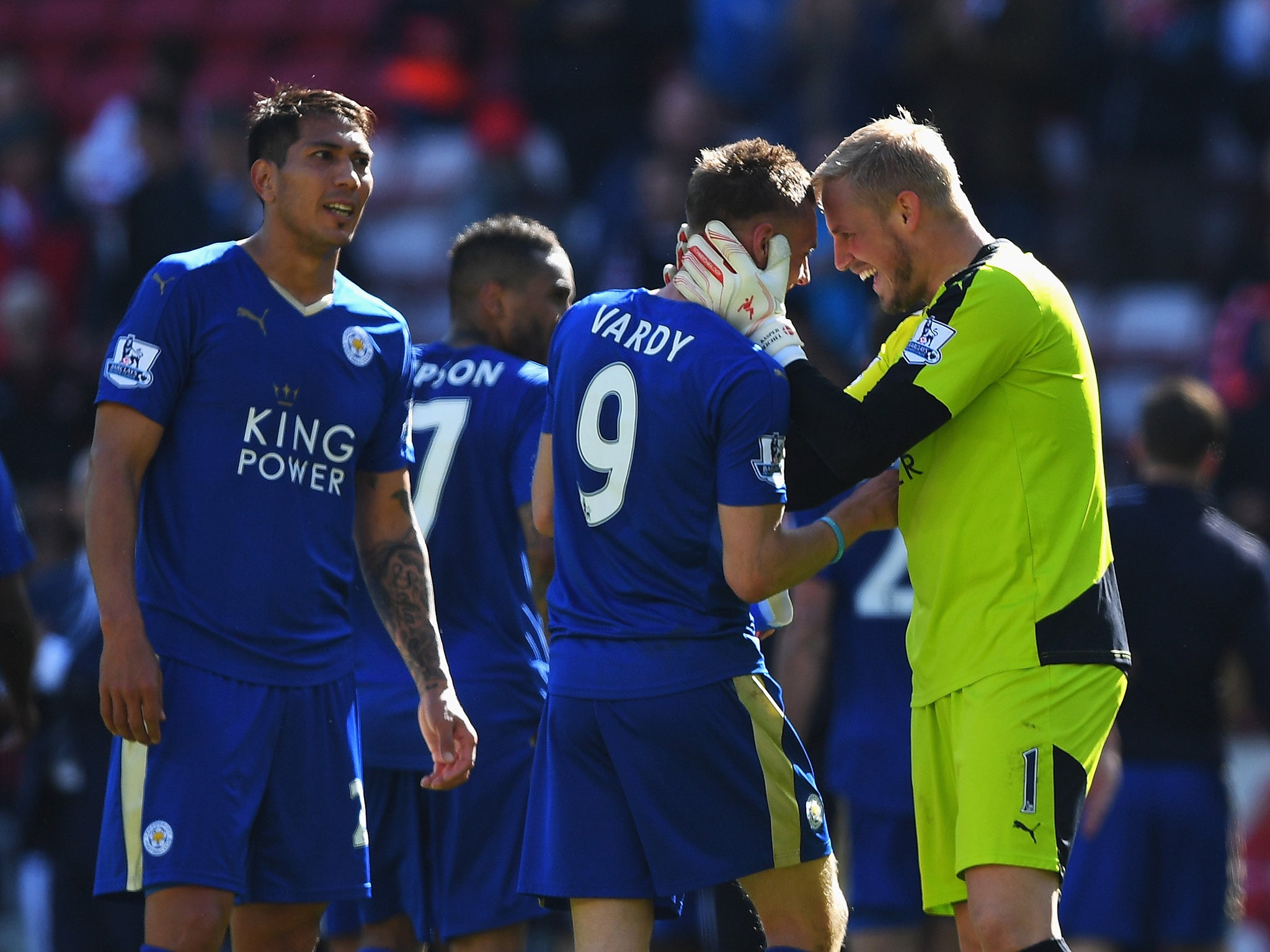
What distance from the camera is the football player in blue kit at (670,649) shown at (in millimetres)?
4137

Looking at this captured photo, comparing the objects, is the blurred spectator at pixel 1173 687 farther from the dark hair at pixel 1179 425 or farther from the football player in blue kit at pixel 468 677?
the football player in blue kit at pixel 468 677

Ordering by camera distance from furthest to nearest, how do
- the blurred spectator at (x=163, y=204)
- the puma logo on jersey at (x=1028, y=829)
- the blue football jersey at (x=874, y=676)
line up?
1. the blurred spectator at (x=163, y=204)
2. the blue football jersey at (x=874, y=676)
3. the puma logo on jersey at (x=1028, y=829)

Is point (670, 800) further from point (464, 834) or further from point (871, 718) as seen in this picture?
point (871, 718)

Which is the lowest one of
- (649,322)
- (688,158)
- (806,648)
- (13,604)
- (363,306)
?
(806,648)

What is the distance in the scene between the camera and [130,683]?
4.15 metres

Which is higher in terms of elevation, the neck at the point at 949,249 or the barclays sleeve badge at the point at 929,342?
the neck at the point at 949,249

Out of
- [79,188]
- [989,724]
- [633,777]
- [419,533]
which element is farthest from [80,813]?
[79,188]

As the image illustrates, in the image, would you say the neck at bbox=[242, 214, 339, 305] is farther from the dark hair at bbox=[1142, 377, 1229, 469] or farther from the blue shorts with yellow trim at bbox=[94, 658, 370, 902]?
the dark hair at bbox=[1142, 377, 1229, 469]

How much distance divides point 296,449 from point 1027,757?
197cm

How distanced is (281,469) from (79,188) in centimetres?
1067

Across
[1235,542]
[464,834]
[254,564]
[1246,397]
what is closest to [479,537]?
[464,834]

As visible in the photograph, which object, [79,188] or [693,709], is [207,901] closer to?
[693,709]

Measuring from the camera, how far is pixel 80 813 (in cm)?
754

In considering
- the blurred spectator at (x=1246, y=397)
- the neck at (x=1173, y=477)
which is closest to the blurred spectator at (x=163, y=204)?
the blurred spectator at (x=1246, y=397)
